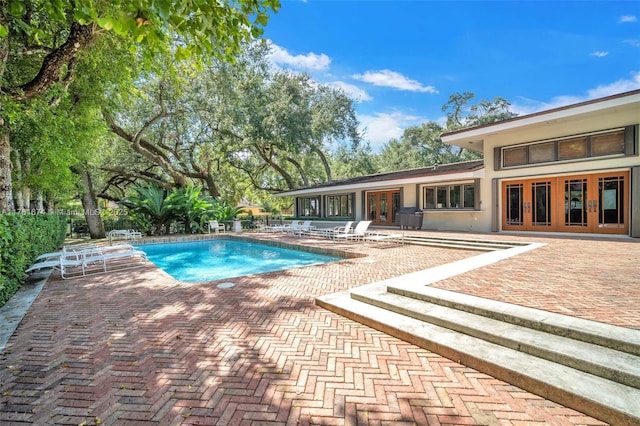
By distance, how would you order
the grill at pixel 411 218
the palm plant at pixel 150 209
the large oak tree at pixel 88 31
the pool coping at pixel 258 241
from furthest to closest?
the palm plant at pixel 150 209 → the grill at pixel 411 218 → the pool coping at pixel 258 241 → the large oak tree at pixel 88 31

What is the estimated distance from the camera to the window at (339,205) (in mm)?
21453

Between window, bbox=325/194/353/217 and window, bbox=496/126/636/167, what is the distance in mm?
10069

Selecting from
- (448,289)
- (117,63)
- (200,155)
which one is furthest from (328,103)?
(448,289)

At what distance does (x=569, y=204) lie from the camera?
12109 mm

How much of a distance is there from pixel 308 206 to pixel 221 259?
13542 mm

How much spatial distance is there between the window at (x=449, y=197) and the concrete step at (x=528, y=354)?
12.2m

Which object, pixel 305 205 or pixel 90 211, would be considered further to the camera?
pixel 305 205

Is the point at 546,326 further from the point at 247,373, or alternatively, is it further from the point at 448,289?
the point at 247,373

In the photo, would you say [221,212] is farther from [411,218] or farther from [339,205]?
[411,218]

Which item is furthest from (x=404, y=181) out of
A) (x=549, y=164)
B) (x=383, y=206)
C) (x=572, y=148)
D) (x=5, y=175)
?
(x=5, y=175)

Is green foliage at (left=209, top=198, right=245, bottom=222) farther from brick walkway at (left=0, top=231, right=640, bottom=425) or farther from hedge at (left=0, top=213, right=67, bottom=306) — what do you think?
brick walkway at (left=0, top=231, right=640, bottom=425)

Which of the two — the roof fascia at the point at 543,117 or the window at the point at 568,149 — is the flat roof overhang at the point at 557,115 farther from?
the window at the point at 568,149

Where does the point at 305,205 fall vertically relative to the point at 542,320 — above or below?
above

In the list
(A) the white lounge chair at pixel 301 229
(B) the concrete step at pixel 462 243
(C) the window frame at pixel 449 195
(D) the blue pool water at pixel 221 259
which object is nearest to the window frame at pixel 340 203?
(A) the white lounge chair at pixel 301 229
